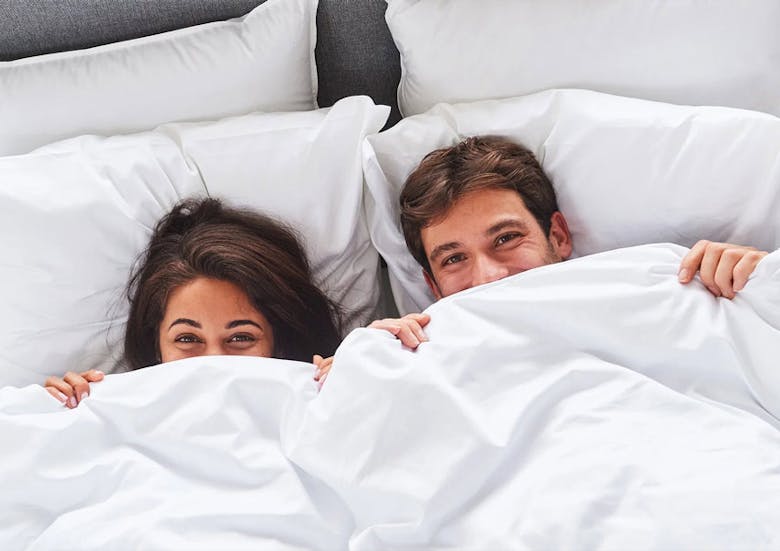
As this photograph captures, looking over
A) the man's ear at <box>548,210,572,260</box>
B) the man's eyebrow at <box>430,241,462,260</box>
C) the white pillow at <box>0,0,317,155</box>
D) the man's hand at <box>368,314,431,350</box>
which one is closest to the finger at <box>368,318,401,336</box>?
the man's hand at <box>368,314,431,350</box>

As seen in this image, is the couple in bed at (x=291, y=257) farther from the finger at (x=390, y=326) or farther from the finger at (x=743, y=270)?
the finger at (x=743, y=270)

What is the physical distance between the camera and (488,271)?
56.2 inches

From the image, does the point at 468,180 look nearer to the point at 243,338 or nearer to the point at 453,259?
the point at 453,259

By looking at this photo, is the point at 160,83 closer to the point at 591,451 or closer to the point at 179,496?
the point at 179,496

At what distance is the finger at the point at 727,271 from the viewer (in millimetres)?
1222

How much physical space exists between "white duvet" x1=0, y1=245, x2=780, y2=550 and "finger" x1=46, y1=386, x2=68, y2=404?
0.08 ft

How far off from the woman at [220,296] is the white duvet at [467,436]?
137 mm

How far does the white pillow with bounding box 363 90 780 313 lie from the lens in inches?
54.4

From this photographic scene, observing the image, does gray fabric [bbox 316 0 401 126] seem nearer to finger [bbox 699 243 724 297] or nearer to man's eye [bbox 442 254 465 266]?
man's eye [bbox 442 254 465 266]

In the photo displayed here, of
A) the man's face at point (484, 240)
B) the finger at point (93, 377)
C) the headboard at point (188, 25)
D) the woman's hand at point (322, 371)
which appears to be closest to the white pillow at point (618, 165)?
the man's face at point (484, 240)

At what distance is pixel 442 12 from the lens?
1.63 meters

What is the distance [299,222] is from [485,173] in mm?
362

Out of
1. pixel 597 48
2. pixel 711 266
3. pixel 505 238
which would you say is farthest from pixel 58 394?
pixel 597 48

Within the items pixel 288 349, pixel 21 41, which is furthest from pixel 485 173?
pixel 21 41
